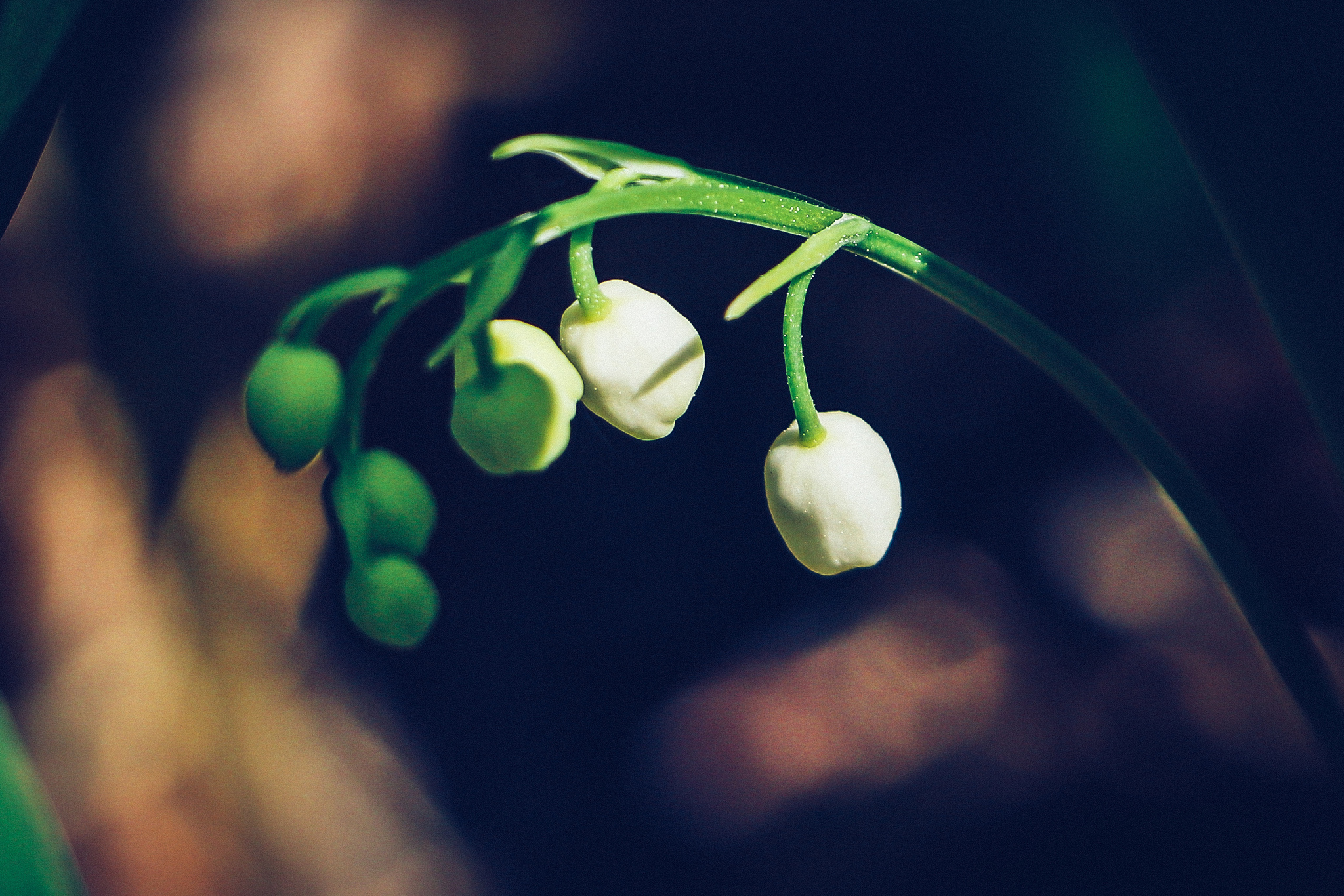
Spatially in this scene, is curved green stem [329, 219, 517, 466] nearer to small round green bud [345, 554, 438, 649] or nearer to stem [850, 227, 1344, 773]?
small round green bud [345, 554, 438, 649]

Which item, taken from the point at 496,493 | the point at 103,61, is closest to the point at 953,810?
the point at 496,493

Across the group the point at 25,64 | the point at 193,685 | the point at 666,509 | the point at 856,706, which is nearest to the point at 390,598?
the point at 25,64

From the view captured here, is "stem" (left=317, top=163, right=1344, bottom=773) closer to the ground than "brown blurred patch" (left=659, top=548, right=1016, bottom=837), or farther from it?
farther from it

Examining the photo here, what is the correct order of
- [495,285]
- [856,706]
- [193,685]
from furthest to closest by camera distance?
[193,685] < [856,706] < [495,285]

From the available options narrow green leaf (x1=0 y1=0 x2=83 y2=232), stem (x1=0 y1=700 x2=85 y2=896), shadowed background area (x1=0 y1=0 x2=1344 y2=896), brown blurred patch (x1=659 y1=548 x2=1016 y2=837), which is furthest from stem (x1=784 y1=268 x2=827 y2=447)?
brown blurred patch (x1=659 y1=548 x2=1016 y2=837)

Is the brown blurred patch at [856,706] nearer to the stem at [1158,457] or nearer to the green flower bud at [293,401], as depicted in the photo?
the stem at [1158,457]

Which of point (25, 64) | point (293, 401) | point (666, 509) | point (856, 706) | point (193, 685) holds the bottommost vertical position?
point (193, 685)

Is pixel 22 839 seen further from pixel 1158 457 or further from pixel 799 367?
pixel 1158 457
